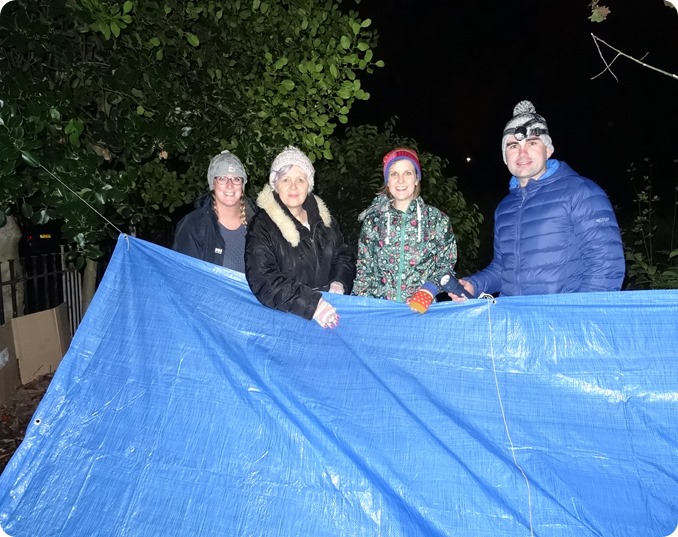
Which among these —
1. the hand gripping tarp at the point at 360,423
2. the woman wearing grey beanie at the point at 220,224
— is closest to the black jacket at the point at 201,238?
the woman wearing grey beanie at the point at 220,224

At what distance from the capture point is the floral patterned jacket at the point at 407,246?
295cm

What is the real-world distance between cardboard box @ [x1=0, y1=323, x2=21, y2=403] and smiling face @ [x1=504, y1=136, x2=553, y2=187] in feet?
12.5

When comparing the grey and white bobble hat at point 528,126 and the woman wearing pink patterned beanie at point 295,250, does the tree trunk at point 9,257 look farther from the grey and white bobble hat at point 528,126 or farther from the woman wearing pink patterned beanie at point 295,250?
the grey and white bobble hat at point 528,126

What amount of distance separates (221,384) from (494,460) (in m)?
1.21

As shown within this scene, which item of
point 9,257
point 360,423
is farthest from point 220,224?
point 9,257

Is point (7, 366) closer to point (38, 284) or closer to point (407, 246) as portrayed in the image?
point (38, 284)

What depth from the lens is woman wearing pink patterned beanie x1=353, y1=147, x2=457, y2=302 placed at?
294 centimetres

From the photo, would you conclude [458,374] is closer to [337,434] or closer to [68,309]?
[337,434]

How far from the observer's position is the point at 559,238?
106 inches

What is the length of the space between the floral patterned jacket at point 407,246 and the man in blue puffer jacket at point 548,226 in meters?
0.21

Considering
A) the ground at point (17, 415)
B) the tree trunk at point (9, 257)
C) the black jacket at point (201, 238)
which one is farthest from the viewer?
the tree trunk at point (9, 257)

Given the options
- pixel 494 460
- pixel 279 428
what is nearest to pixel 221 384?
pixel 279 428

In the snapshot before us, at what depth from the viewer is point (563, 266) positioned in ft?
8.95

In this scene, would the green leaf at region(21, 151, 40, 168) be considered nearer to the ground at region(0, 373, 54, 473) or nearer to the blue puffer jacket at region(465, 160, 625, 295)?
the ground at region(0, 373, 54, 473)
